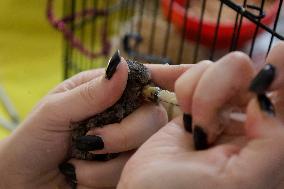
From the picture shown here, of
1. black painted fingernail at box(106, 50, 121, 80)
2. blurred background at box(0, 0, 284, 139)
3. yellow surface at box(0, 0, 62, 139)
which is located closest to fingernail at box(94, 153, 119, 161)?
black painted fingernail at box(106, 50, 121, 80)

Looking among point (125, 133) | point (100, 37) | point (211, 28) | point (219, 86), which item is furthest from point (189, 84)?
point (100, 37)

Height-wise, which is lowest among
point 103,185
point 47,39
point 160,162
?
point 47,39

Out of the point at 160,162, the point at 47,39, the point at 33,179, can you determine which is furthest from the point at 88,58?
the point at 160,162

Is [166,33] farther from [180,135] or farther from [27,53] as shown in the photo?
[180,135]

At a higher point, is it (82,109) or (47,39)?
(82,109)

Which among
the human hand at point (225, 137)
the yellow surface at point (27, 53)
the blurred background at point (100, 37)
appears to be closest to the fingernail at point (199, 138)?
the human hand at point (225, 137)

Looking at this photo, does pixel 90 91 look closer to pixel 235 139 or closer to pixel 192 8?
pixel 235 139

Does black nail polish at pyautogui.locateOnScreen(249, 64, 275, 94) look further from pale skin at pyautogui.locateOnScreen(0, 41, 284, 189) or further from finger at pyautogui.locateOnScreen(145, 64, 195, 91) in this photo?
finger at pyautogui.locateOnScreen(145, 64, 195, 91)
